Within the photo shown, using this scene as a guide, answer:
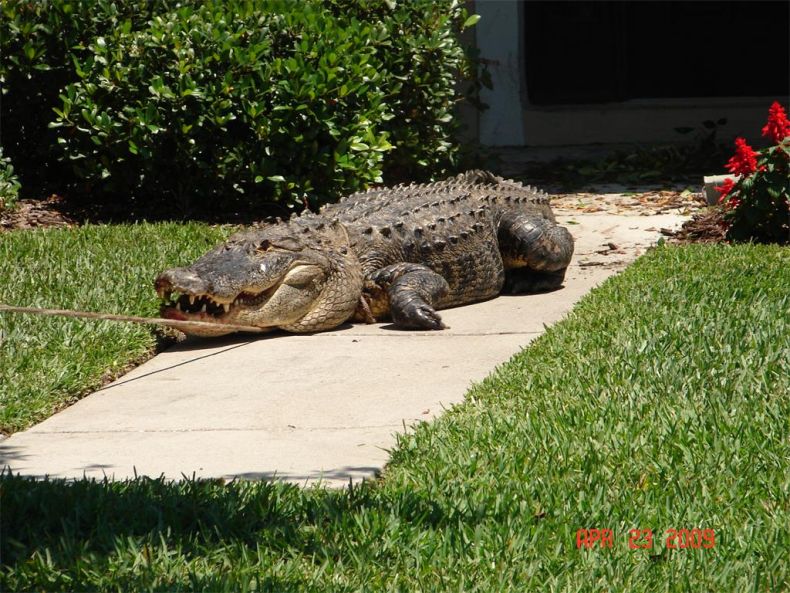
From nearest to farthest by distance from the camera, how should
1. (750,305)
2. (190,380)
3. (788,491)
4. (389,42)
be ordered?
(788,491), (190,380), (750,305), (389,42)

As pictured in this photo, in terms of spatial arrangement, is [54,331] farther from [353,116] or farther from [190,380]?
[353,116]

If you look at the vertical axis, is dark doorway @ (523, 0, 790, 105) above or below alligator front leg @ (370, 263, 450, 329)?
above

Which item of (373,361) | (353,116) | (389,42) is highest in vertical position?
(389,42)

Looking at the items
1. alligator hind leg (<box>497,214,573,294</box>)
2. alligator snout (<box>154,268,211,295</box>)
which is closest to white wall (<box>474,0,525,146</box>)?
alligator hind leg (<box>497,214,573,294</box>)

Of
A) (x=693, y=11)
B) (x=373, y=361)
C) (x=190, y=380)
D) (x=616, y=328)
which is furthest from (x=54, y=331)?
(x=693, y=11)

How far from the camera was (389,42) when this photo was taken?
10.1 meters

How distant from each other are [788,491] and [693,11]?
1248 cm

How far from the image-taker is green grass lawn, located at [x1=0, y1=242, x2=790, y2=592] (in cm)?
340

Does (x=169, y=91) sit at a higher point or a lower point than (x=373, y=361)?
higher

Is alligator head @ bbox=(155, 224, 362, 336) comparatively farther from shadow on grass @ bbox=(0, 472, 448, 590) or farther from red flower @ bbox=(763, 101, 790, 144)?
red flower @ bbox=(763, 101, 790, 144)

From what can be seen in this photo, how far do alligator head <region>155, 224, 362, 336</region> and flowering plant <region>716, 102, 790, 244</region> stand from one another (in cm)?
327

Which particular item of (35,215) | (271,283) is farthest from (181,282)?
(35,215)

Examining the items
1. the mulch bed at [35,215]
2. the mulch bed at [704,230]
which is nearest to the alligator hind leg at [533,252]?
the mulch bed at [704,230]

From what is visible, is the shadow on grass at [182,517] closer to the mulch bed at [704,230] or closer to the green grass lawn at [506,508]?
the green grass lawn at [506,508]
